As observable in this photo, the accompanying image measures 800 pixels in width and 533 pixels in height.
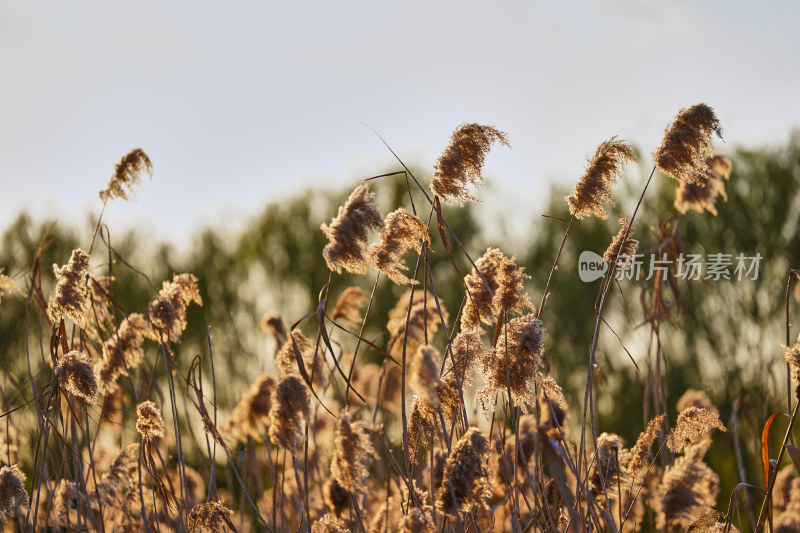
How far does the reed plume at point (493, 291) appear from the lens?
2.41 metres

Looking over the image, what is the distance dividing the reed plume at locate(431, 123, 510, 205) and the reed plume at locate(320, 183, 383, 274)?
0.69ft

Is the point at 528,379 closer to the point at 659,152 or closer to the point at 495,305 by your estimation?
the point at 495,305

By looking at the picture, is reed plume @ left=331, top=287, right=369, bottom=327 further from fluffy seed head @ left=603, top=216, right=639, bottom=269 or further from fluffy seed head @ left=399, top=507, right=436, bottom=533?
fluffy seed head @ left=399, top=507, right=436, bottom=533

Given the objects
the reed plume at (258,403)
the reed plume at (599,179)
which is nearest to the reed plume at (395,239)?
the reed plume at (599,179)

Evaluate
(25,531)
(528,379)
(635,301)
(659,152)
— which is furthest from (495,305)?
(635,301)

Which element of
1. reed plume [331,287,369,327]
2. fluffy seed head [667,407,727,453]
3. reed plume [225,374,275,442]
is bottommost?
fluffy seed head [667,407,727,453]

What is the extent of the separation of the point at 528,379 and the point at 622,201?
1343 centimetres

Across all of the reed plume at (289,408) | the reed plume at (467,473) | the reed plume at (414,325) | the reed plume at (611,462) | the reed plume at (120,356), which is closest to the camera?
the reed plume at (467,473)

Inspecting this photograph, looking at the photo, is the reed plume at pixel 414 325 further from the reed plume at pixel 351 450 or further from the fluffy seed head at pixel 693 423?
the reed plume at pixel 351 450

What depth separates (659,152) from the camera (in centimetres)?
238

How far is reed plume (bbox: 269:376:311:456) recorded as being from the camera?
193 cm

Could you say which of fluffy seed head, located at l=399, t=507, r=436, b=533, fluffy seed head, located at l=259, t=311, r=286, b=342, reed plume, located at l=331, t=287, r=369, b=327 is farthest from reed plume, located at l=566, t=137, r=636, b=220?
fluffy seed head, located at l=259, t=311, r=286, b=342

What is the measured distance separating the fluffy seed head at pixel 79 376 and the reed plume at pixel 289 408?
0.62 m

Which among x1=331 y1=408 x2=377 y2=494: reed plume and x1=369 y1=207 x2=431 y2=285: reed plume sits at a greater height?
x1=369 y1=207 x2=431 y2=285: reed plume
